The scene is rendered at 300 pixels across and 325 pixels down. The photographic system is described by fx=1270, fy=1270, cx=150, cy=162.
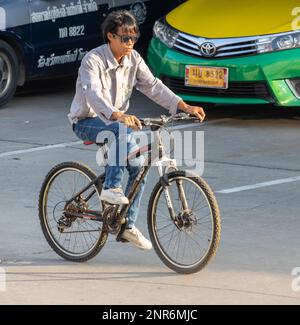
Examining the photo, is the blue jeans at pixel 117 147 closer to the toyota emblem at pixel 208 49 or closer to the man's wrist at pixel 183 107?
the man's wrist at pixel 183 107

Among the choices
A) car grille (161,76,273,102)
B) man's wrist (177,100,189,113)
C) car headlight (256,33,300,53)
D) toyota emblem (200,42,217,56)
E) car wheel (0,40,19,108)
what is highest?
man's wrist (177,100,189,113)

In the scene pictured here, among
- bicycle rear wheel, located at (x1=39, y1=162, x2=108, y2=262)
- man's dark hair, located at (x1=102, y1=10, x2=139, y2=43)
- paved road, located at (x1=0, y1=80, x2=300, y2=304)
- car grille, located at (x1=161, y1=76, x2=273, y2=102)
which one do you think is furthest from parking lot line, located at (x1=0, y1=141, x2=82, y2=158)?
man's dark hair, located at (x1=102, y1=10, x2=139, y2=43)

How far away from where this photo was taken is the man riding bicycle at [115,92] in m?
7.46

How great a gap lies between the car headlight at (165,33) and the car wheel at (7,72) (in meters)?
1.51

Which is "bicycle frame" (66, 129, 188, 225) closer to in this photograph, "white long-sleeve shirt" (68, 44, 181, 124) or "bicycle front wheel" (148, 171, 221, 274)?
"bicycle front wheel" (148, 171, 221, 274)

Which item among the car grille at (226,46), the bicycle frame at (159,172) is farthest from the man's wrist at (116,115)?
the car grille at (226,46)

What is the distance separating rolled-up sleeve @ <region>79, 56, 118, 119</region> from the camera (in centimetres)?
731

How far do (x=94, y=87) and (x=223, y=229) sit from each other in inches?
58.0

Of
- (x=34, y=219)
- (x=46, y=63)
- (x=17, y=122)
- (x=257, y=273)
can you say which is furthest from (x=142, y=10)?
(x=257, y=273)

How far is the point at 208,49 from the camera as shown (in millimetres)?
11938

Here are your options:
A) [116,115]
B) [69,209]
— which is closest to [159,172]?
[116,115]

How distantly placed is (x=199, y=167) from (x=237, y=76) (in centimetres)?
181

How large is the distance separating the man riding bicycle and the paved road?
1.51 feet

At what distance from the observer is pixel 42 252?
7926 millimetres
